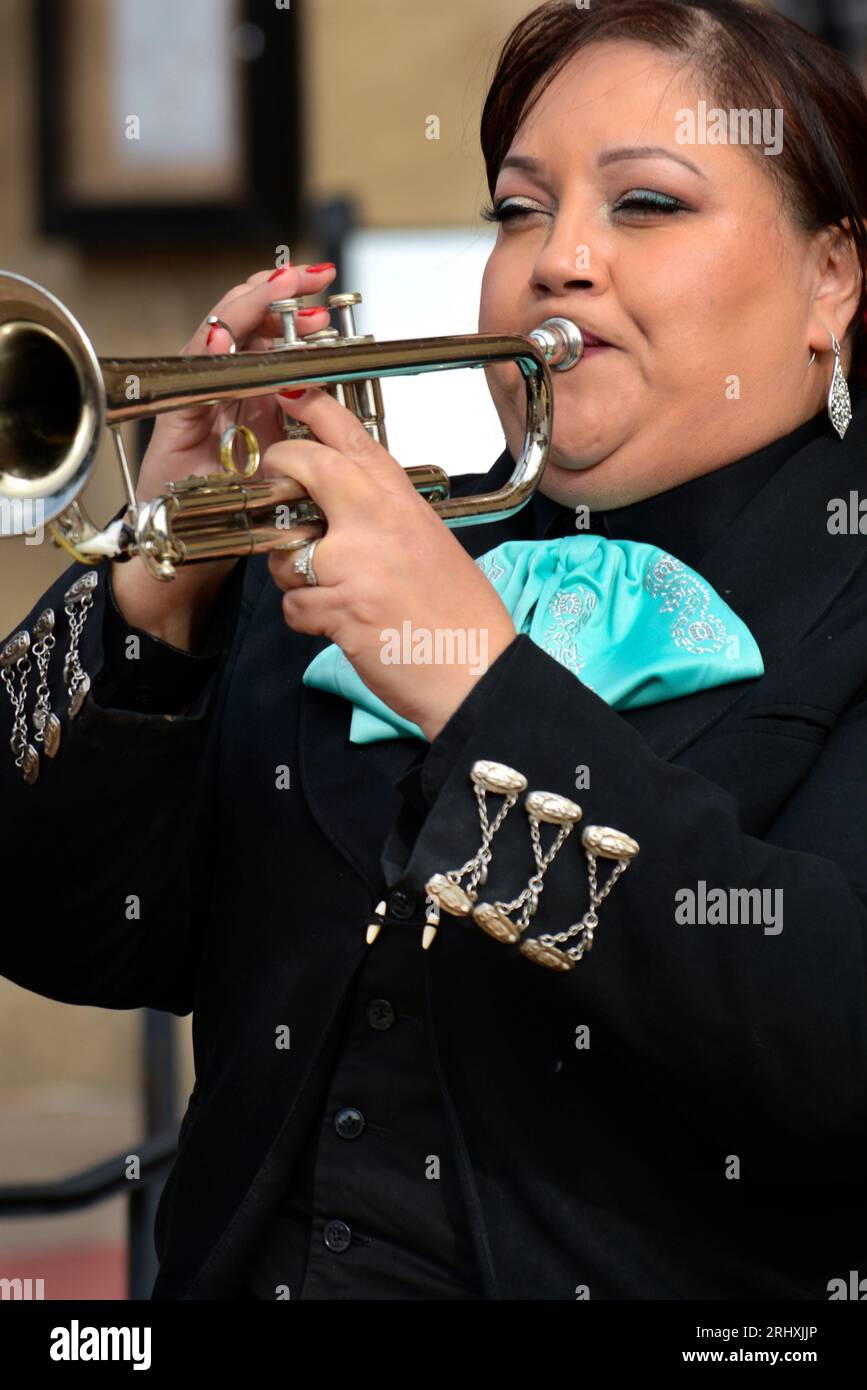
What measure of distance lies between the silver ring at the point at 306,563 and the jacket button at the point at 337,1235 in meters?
0.61

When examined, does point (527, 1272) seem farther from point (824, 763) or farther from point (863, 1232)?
point (824, 763)

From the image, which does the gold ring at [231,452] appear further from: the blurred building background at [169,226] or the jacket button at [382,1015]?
the blurred building background at [169,226]

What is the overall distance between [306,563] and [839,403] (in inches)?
27.2

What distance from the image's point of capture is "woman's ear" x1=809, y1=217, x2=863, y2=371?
7.10 feet

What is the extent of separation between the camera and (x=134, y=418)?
5.83 ft

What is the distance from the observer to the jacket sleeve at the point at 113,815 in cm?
202

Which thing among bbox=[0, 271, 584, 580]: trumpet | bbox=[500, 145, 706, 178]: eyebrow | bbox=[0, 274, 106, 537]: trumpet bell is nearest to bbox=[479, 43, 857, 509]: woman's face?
bbox=[500, 145, 706, 178]: eyebrow

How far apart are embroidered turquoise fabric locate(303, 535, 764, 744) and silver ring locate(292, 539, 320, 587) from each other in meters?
0.21

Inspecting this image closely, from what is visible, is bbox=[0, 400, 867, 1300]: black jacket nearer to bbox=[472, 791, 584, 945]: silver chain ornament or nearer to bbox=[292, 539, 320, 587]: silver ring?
bbox=[472, 791, 584, 945]: silver chain ornament

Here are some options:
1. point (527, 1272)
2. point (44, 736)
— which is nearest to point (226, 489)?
point (44, 736)

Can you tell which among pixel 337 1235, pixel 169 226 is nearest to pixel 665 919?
pixel 337 1235

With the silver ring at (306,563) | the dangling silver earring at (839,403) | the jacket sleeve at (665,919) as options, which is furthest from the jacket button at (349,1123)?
the dangling silver earring at (839,403)

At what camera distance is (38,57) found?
5.85 m
